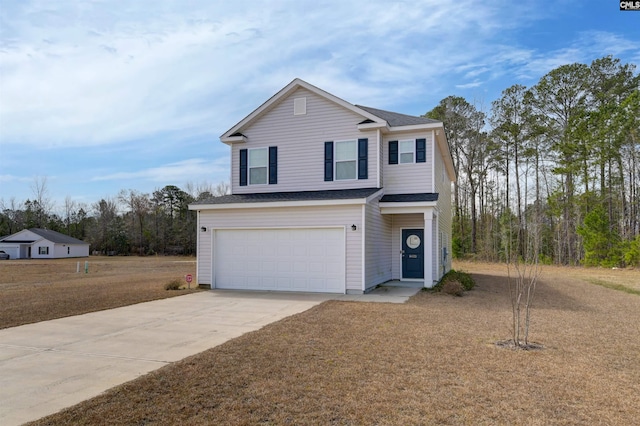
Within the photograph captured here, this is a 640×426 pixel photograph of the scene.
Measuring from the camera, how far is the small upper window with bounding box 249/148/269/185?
50.9 feet

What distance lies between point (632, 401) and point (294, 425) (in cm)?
350

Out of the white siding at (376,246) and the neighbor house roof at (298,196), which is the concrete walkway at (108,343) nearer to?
the white siding at (376,246)

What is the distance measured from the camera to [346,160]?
14.6 meters

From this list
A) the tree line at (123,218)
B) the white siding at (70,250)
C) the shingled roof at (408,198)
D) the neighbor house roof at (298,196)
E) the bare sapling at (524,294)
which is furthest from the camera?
the tree line at (123,218)

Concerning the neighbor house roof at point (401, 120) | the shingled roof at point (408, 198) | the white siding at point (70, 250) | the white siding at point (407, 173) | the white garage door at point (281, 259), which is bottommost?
the white siding at point (70, 250)

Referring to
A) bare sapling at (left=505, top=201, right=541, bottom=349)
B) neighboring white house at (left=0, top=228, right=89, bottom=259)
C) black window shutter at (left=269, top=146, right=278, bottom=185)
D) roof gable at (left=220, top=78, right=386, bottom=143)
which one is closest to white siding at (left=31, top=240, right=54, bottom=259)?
neighboring white house at (left=0, top=228, right=89, bottom=259)

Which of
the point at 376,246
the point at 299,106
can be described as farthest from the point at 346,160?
the point at 376,246

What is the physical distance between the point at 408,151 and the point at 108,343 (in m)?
11.3

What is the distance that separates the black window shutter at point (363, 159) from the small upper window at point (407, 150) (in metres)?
1.44

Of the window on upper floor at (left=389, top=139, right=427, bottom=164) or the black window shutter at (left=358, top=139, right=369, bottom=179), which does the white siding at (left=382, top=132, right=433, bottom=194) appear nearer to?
the window on upper floor at (left=389, top=139, right=427, bottom=164)

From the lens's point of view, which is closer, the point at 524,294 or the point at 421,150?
the point at 524,294

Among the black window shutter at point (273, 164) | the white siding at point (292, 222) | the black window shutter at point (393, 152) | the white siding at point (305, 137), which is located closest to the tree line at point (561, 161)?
the black window shutter at point (393, 152)

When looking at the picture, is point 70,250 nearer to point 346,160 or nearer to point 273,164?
point 273,164

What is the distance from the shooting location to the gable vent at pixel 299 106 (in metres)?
15.1
